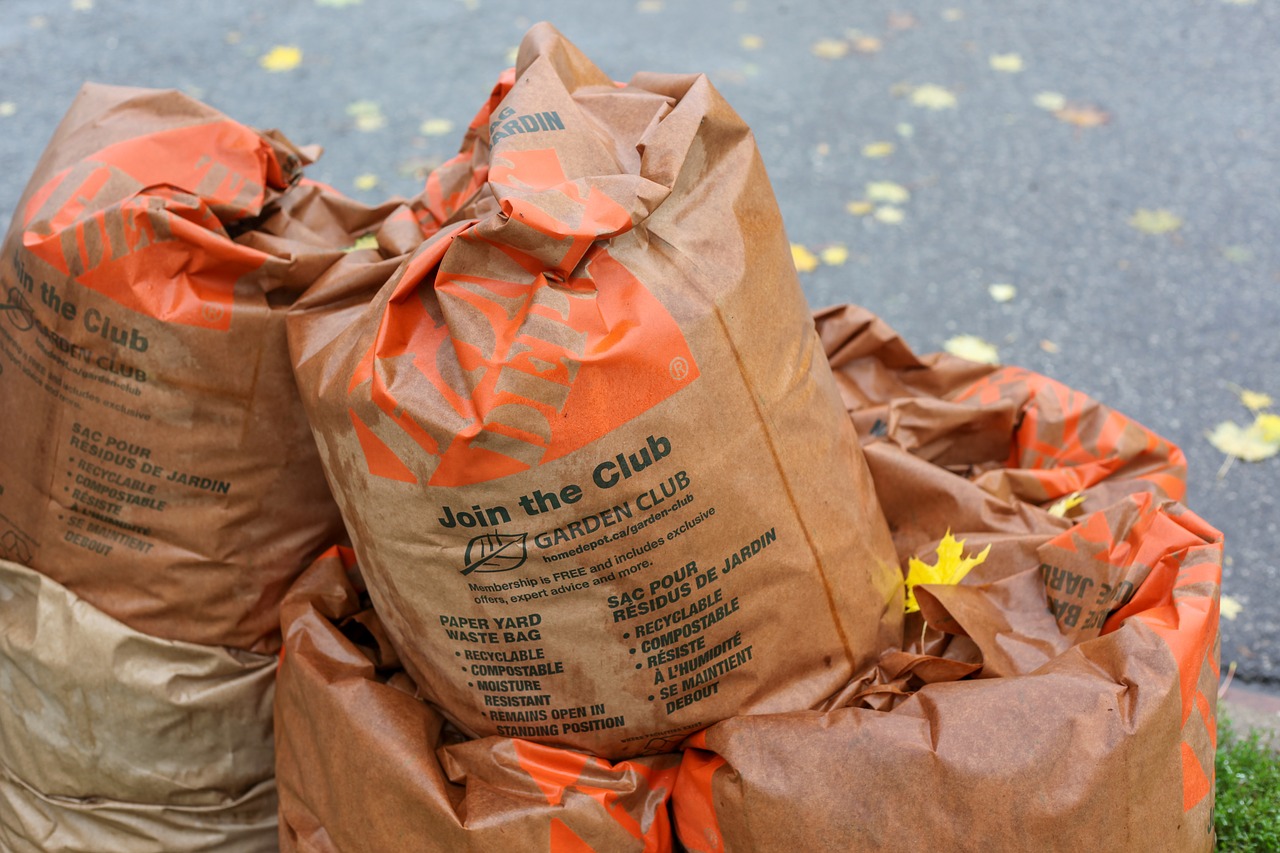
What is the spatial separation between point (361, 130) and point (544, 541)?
2796mm

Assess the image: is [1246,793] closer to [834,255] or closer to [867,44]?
[834,255]

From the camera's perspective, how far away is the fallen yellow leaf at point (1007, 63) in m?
3.86

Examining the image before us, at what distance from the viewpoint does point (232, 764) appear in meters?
1.69

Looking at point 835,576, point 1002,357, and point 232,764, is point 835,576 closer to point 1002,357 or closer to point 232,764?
point 232,764

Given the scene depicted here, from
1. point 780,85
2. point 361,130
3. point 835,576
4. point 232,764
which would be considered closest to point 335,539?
point 232,764

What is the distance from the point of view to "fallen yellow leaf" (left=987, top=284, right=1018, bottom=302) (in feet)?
9.94

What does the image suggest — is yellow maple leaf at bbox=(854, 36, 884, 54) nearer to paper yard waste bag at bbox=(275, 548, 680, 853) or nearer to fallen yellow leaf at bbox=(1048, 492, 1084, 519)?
fallen yellow leaf at bbox=(1048, 492, 1084, 519)

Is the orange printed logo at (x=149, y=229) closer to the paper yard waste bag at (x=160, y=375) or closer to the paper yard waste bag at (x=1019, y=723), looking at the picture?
the paper yard waste bag at (x=160, y=375)

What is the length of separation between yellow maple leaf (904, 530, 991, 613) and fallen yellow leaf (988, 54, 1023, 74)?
2719 millimetres

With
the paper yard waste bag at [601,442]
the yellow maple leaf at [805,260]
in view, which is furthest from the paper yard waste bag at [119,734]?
the yellow maple leaf at [805,260]

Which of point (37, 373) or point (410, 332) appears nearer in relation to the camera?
point (410, 332)

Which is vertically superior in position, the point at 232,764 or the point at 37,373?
the point at 37,373

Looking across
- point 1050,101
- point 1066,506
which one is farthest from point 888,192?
point 1066,506

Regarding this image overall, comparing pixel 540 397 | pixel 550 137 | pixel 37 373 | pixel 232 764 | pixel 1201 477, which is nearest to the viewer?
pixel 540 397
